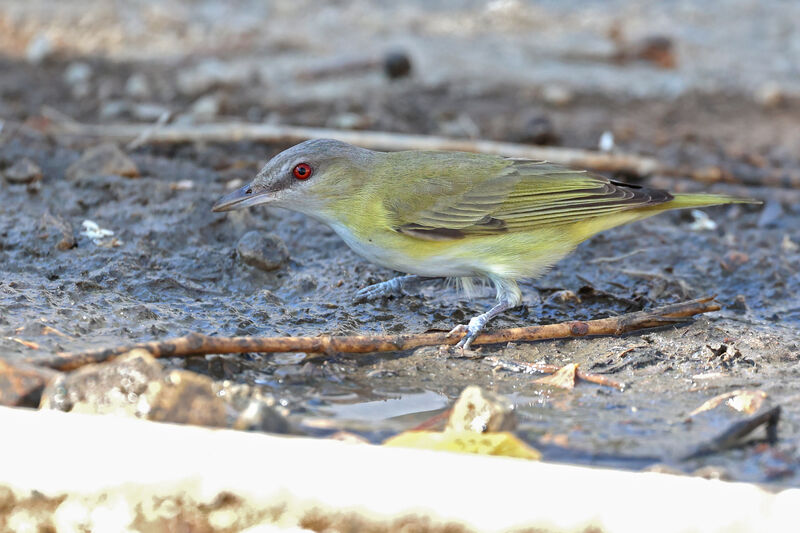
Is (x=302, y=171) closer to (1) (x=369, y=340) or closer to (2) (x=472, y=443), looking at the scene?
(1) (x=369, y=340)

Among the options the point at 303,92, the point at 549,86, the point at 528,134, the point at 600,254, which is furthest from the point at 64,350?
the point at 549,86

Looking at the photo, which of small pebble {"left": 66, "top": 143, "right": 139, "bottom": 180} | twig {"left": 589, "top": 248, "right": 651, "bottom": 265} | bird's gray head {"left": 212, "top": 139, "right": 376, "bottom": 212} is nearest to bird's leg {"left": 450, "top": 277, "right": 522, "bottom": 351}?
twig {"left": 589, "top": 248, "right": 651, "bottom": 265}

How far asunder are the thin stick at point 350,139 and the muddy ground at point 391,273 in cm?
12

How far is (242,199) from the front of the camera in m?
4.75

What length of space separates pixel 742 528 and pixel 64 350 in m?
2.39

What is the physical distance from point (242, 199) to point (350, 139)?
1.85 meters

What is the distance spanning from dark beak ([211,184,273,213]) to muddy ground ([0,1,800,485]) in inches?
12.4

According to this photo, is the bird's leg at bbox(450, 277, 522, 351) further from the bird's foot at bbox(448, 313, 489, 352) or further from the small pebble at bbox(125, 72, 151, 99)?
the small pebble at bbox(125, 72, 151, 99)

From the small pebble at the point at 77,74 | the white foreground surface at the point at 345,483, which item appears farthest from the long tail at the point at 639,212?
the small pebble at the point at 77,74

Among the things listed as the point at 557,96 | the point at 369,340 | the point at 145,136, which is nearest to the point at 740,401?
the point at 369,340

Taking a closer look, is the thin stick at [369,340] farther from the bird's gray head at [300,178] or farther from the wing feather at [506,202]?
the bird's gray head at [300,178]

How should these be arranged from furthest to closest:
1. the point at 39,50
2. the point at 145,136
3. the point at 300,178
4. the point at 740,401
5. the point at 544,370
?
the point at 39,50
the point at 145,136
the point at 300,178
the point at 544,370
the point at 740,401

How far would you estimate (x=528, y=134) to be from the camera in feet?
23.4

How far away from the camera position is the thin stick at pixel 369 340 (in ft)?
10.7
